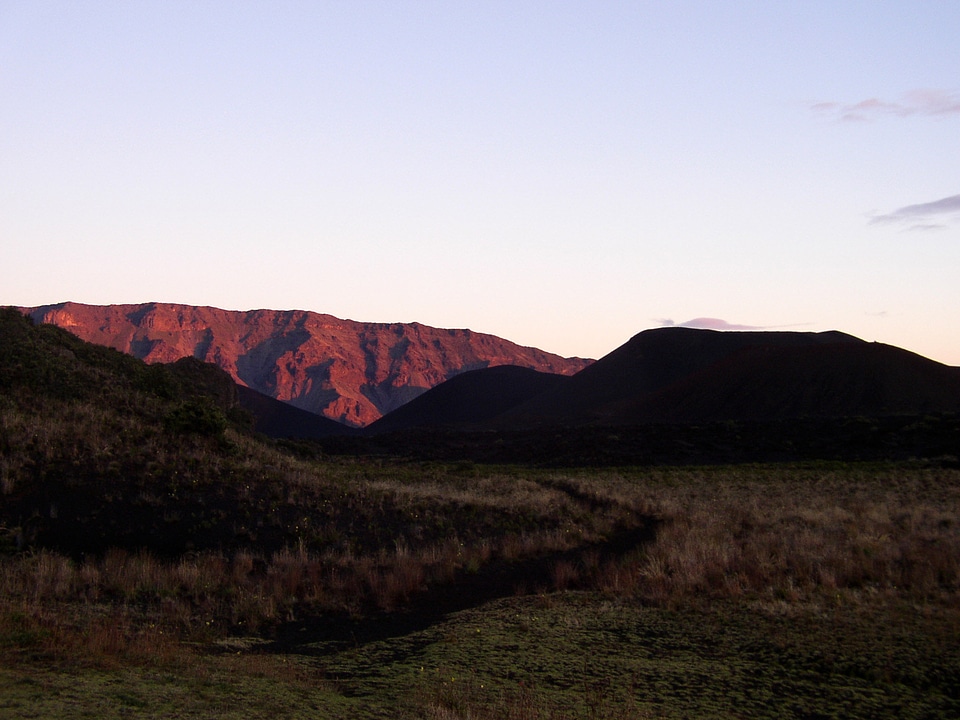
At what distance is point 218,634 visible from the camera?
10.9 m

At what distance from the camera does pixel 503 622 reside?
11.1 meters

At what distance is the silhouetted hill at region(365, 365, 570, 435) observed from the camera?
429 feet

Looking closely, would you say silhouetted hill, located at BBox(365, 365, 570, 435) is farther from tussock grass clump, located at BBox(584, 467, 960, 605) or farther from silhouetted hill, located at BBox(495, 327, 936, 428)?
tussock grass clump, located at BBox(584, 467, 960, 605)

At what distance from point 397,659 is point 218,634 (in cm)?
294

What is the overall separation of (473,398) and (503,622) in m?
126

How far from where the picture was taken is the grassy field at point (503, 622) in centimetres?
752

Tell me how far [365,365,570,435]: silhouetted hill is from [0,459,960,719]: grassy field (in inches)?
4288

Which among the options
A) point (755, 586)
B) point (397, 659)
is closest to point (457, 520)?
point (755, 586)

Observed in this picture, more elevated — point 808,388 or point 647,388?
point 647,388

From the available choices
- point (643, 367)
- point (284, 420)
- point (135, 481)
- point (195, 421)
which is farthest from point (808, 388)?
point (284, 420)

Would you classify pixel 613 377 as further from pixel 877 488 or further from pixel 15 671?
pixel 15 671

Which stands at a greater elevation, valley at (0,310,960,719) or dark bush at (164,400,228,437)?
dark bush at (164,400,228,437)

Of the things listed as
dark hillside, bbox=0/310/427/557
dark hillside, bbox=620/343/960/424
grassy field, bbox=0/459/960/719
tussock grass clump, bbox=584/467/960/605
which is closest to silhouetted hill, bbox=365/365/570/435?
dark hillside, bbox=620/343/960/424

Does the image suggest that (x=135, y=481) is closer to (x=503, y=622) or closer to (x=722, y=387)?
(x=503, y=622)
